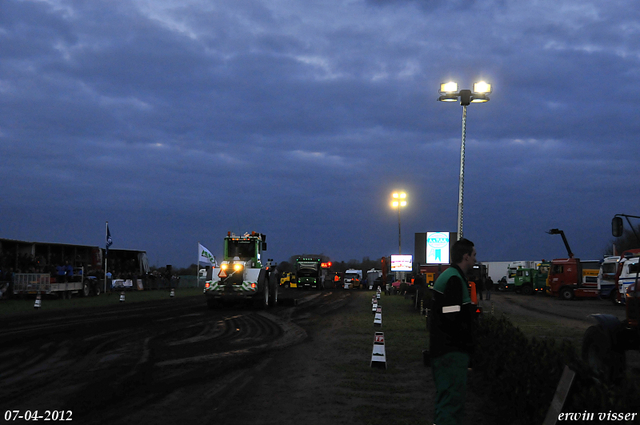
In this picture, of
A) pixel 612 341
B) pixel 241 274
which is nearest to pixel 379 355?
pixel 612 341

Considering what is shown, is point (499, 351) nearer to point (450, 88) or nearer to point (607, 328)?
point (607, 328)

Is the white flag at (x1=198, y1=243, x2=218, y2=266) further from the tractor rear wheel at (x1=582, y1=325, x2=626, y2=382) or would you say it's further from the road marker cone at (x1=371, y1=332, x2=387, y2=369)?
the tractor rear wheel at (x1=582, y1=325, x2=626, y2=382)

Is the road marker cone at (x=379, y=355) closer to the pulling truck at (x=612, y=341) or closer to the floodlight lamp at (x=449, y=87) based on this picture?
the pulling truck at (x=612, y=341)

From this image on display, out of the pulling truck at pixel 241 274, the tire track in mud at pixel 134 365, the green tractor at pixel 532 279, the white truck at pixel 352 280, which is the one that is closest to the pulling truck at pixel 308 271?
the white truck at pixel 352 280

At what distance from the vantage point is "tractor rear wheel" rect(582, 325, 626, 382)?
8.48 m

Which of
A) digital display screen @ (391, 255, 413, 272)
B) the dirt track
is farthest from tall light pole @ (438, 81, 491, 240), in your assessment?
digital display screen @ (391, 255, 413, 272)

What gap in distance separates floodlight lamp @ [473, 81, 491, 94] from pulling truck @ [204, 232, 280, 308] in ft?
37.8

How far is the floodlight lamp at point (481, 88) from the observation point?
18.1 metres

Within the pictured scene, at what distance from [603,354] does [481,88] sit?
1146 cm

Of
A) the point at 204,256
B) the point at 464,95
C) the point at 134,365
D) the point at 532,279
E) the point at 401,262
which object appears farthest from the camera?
the point at 401,262

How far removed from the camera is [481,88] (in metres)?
18.2

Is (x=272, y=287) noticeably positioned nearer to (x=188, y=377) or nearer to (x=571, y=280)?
(x=188, y=377)

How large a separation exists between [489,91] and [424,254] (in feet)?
Result: 64.5

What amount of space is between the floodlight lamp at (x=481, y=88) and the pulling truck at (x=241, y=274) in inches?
453
